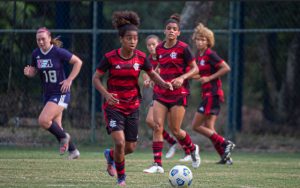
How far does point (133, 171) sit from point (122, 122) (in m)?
1.80

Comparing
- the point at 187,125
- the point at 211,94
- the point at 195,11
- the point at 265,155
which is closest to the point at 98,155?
the point at 211,94

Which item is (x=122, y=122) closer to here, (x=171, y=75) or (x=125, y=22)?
(x=125, y=22)

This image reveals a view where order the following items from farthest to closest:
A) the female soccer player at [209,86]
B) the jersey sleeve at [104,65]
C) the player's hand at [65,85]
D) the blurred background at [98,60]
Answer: the blurred background at [98,60]
the female soccer player at [209,86]
the player's hand at [65,85]
the jersey sleeve at [104,65]

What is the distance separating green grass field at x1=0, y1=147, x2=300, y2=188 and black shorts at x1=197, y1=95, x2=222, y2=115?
33.3 inches

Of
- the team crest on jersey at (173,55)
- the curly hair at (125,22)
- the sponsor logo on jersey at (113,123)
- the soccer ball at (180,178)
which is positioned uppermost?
the curly hair at (125,22)

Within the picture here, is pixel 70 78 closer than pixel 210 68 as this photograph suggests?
Yes

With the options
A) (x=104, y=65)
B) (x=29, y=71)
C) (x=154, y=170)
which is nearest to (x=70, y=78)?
(x=29, y=71)

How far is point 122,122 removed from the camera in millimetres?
8562

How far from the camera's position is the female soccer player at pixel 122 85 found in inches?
332

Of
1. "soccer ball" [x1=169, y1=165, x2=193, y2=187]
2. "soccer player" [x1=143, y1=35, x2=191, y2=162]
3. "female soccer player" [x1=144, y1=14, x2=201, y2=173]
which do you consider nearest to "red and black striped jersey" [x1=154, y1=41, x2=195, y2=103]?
"female soccer player" [x1=144, y1=14, x2=201, y2=173]

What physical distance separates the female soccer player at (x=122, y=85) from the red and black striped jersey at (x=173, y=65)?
6.39ft

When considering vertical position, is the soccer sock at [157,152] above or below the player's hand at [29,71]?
below

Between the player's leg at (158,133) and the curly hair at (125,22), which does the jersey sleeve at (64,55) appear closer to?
the player's leg at (158,133)

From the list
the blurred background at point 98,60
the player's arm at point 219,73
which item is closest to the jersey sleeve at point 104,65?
A: the player's arm at point 219,73
